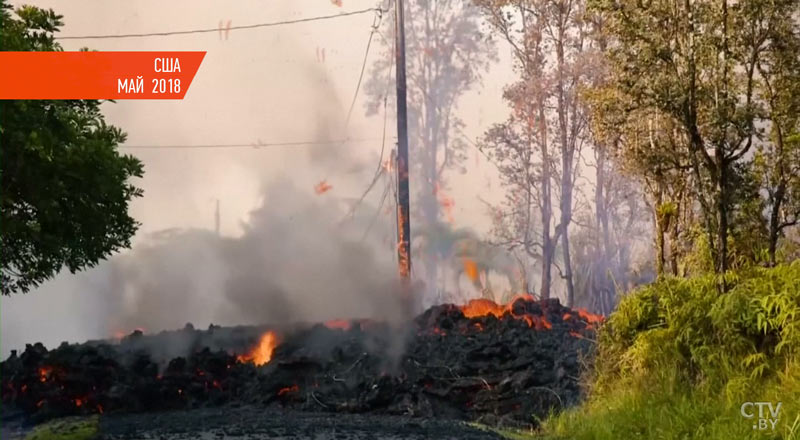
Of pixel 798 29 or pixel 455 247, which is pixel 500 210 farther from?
pixel 798 29

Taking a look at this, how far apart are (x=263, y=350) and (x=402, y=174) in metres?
5.94

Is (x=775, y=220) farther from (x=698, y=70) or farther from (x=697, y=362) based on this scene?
(x=697, y=362)

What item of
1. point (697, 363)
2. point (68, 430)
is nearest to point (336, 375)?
point (68, 430)

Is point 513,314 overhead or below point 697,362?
overhead

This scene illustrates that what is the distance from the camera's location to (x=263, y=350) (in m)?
18.1

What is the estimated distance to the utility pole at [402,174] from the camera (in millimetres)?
20422

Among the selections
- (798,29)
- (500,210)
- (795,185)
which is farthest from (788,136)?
(500,210)

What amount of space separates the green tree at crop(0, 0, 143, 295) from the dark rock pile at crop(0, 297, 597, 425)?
3.75 m

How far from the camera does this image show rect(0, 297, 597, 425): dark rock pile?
47.4 ft

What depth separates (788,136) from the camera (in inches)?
538

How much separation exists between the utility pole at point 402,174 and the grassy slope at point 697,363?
9.13 metres

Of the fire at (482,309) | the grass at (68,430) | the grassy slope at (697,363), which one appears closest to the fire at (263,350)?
the grass at (68,430)

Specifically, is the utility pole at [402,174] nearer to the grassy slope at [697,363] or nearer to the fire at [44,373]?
the fire at [44,373]

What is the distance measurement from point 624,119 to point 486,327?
692 cm
